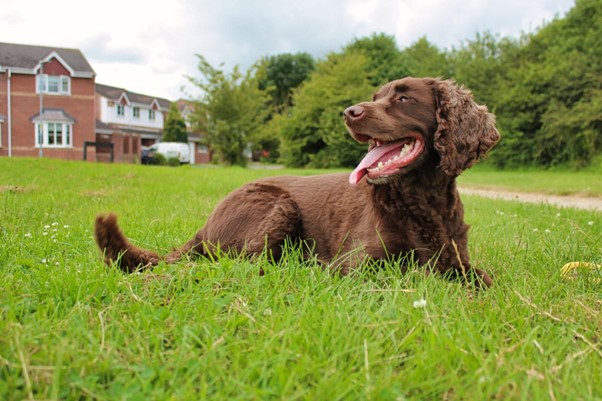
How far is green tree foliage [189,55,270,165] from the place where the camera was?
105 ft

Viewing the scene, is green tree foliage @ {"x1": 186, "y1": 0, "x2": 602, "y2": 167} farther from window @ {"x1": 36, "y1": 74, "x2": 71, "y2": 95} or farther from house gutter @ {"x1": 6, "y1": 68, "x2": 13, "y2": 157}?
house gutter @ {"x1": 6, "y1": 68, "x2": 13, "y2": 157}

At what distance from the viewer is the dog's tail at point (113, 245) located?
2658 millimetres

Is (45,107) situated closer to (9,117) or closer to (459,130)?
(9,117)

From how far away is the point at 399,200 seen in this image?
9.90ft

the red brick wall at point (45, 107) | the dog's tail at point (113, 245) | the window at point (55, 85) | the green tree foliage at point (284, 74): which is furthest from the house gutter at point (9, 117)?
the dog's tail at point (113, 245)

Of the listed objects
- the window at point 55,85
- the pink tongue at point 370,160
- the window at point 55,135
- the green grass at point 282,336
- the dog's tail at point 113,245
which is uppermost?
the window at point 55,85

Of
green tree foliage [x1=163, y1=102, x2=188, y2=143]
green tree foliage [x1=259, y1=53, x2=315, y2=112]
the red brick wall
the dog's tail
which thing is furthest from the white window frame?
the dog's tail

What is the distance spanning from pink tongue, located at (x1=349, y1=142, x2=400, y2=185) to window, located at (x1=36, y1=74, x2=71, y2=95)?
36.3 m

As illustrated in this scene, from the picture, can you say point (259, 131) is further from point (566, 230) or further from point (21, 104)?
point (566, 230)

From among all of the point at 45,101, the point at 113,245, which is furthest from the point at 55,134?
the point at 113,245

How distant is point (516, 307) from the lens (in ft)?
7.05

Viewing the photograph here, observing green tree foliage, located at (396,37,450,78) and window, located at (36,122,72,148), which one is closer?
green tree foliage, located at (396,37,450,78)

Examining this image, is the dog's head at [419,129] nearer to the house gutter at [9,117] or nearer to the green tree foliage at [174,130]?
the house gutter at [9,117]

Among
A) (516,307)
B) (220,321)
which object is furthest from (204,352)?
(516,307)
